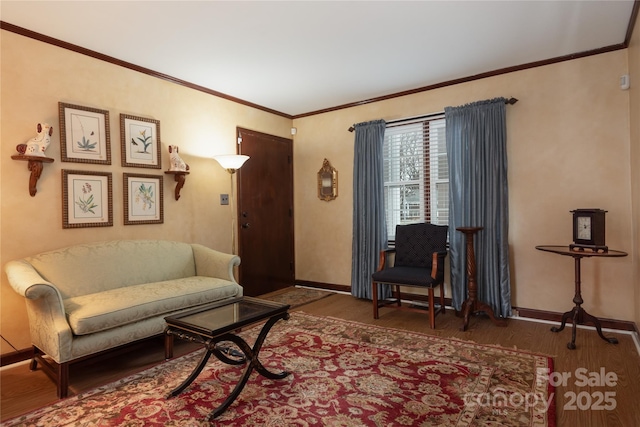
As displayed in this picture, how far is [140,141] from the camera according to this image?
3648mm

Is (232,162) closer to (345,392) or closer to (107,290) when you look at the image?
(107,290)

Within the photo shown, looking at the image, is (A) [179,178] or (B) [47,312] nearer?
(B) [47,312]

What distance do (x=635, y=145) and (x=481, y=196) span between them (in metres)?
1.28

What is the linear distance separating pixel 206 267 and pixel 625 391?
3.41m

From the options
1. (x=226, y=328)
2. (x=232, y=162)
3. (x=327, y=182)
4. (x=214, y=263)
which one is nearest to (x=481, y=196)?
(x=327, y=182)

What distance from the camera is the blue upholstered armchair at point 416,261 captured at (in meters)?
3.54

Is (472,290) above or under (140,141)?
under

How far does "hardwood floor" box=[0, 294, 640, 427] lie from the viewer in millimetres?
2061

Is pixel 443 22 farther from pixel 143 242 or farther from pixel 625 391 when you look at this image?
pixel 143 242

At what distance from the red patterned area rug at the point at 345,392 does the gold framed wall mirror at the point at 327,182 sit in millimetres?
2548

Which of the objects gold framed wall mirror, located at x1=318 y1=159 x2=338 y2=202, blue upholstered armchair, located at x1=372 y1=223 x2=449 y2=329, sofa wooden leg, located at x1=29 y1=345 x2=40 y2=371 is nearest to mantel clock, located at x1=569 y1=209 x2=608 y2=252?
blue upholstered armchair, located at x1=372 y1=223 x2=449 y2=329

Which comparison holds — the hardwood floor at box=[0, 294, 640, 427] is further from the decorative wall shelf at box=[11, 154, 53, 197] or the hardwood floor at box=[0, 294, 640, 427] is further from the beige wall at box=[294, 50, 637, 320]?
the decorative wall shelf at box=[11, 154, 53, 197]

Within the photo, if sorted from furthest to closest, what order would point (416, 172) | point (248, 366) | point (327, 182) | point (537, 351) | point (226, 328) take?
point (327, 182) → point (416, 172) → point (537, 351) → point (248, 366) → point (226, 328)

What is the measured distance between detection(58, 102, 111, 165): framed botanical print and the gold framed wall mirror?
2.73 m
